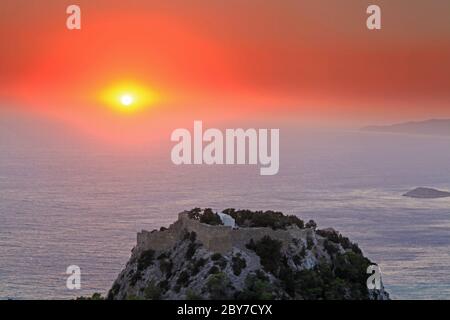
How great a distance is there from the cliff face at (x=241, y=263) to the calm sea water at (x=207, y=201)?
20.7 meters

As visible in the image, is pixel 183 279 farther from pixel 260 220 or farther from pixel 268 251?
pixel 260 220

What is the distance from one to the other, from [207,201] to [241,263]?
4067 cm

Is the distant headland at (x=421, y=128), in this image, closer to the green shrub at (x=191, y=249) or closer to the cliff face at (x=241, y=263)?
the cliff face at (x=241, y=263)

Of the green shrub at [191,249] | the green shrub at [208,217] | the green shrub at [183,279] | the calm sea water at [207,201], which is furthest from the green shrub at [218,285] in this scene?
the calm sea water at [207,201]

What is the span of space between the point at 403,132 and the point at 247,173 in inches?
567

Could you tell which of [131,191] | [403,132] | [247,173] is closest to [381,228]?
[403,132]

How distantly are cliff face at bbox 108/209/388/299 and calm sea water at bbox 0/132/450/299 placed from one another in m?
20.7

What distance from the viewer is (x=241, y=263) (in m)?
28.3

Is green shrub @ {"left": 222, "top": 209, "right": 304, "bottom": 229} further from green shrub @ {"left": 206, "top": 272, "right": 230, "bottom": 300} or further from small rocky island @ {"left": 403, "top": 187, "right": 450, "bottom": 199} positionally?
small rocky island @ {"left": 403, "top": 187, "right": 450, "bottom": 199}

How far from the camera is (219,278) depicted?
90.4 ft

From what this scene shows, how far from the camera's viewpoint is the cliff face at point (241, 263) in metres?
28.0
